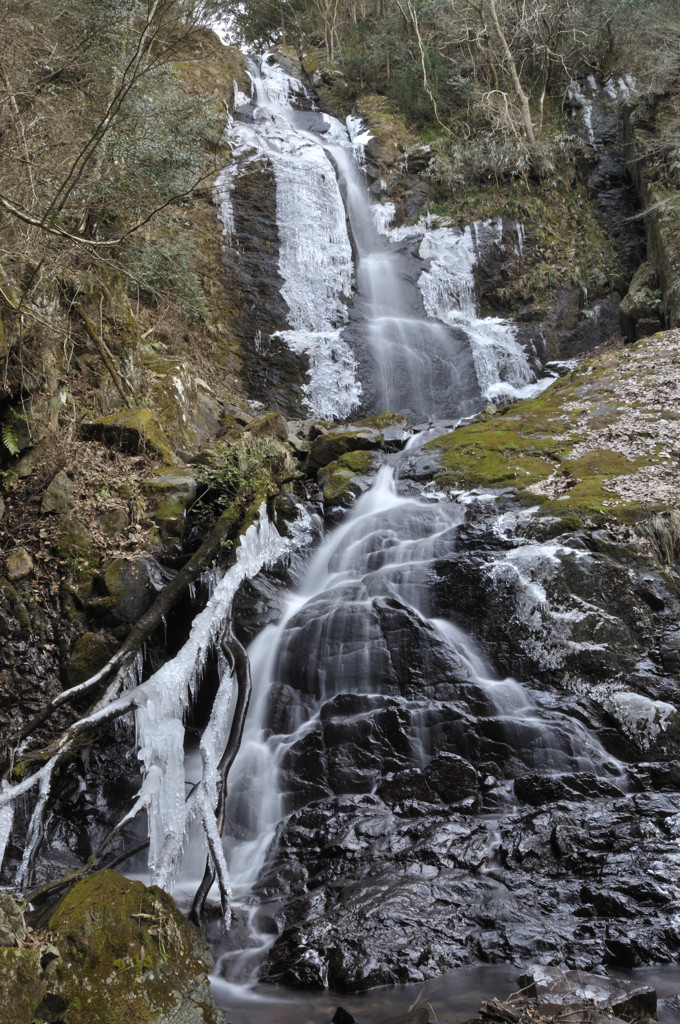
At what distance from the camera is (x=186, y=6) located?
752cm

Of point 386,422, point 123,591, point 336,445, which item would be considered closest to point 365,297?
point 386,422

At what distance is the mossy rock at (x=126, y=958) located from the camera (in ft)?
8.88

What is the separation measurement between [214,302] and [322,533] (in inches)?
320

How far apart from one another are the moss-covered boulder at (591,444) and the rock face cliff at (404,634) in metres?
0.05

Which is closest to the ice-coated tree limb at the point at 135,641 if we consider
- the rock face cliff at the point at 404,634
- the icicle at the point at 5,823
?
the rock face cliff at the point at 404,634

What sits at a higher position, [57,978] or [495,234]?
[495,234]

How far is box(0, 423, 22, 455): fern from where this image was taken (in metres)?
6.70

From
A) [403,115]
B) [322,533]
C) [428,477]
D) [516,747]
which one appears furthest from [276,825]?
[403,115]

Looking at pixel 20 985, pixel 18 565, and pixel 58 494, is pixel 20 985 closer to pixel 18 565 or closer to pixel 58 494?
pixel 18 565

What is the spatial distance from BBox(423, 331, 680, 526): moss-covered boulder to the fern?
505 cm

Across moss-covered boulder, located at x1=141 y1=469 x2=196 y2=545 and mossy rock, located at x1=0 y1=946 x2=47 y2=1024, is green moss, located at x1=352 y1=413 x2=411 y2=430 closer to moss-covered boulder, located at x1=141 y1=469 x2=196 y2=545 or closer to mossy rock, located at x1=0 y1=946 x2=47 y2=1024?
moss-covered boulder, located at x1=141 y1=469 x2=196 y2=545

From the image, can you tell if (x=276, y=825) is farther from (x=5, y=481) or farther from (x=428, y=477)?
(x=428, y=477)

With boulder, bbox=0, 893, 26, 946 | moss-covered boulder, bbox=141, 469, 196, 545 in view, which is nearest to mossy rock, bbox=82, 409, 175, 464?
moss-covered boulder, bbox=141, 469, 196, 545

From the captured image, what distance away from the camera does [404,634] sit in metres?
6.26
